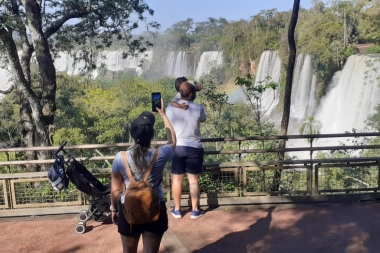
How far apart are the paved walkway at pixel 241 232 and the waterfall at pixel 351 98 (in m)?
16.8

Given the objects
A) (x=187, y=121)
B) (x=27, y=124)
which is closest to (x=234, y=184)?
(x=187, y=121)

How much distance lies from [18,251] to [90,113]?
913 inches

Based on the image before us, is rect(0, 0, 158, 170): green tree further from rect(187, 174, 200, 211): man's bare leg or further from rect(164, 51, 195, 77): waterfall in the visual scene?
rect(164, 51, 195, 77): waterfall

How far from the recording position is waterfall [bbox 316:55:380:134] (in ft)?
65.1

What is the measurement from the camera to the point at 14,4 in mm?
9867

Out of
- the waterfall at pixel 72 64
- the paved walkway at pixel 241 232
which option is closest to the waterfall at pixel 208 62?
the waterfall at pixel 72 64

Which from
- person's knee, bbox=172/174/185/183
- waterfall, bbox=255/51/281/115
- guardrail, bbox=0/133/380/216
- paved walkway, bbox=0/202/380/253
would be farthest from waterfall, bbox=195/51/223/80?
person's knee, bbox=172/174/185/183

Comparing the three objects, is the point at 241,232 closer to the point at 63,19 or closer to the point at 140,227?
the point at 140,227

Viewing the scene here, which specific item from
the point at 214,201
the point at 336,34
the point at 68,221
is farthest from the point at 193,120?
the point at 336,34

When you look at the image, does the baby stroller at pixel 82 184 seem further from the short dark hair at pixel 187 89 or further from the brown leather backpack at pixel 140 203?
the brown leather backpack at pixel 140 203

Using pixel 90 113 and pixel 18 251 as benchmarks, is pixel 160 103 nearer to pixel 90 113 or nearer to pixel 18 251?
pixel 18 251

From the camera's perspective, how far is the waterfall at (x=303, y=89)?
28.0m

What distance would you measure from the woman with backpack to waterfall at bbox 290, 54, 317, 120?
26.8 m

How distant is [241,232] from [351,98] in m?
20.5
